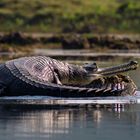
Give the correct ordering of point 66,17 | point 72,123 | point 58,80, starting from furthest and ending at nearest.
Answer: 1. point 66,17
2. point 58,80
3. point 72,123

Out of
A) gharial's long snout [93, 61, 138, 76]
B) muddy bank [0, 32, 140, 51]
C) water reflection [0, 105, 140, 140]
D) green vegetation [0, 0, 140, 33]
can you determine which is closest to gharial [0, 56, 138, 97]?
gharial's long snout [93, 61, 138, 76]

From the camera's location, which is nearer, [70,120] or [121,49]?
[70,120]

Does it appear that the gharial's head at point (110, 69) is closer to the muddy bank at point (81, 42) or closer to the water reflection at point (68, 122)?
the water reflection at point (68, 122)

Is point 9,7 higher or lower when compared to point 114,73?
higher

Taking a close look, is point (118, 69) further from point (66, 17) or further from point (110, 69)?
point (66, 17)

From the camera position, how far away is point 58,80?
70.6ft

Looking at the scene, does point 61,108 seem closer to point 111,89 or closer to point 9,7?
point 111,89

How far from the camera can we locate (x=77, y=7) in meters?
81.6

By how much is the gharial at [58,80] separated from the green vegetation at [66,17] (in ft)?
142

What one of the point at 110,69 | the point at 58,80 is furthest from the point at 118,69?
the point at 58,80

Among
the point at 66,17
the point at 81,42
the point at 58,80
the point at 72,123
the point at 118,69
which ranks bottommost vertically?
the point at 72,123

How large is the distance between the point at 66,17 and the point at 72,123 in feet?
186

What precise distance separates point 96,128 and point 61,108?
280 centimetres

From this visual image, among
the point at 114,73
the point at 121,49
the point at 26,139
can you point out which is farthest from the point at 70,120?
the point at 121,49
